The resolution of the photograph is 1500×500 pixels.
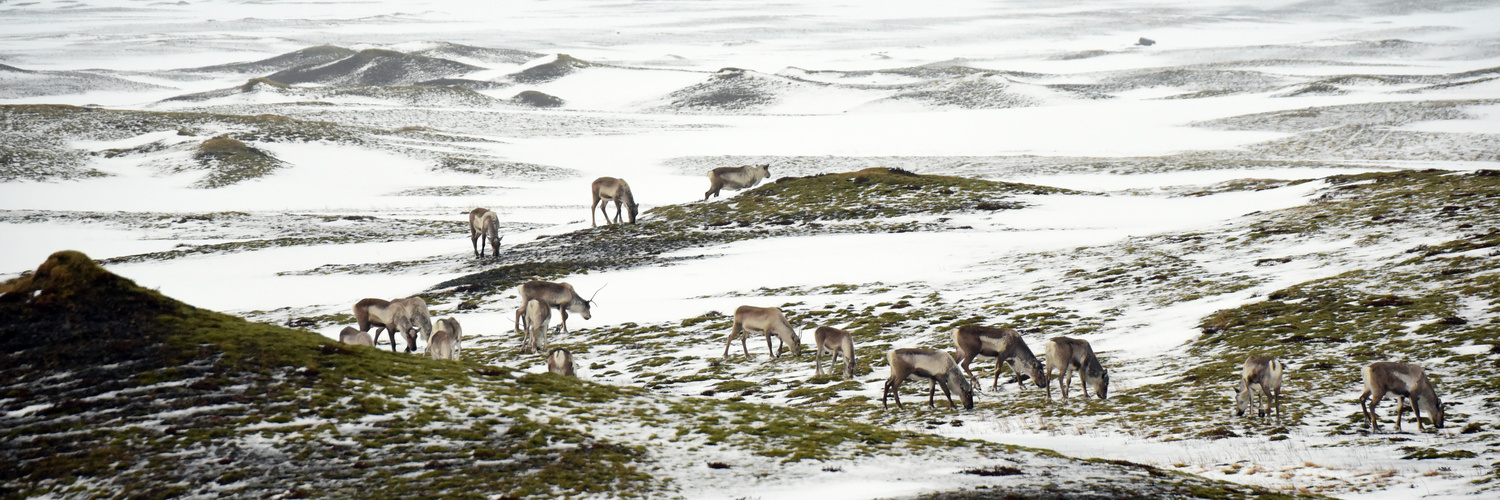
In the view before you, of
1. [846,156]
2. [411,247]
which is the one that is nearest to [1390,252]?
[411,247]

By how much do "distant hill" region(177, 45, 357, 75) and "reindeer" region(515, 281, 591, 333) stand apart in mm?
166320

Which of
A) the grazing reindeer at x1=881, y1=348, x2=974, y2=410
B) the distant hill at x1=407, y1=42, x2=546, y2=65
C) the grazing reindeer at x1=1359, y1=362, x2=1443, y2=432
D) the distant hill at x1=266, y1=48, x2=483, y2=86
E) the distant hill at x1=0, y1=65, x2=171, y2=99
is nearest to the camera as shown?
the grazing reindeer at x1=1359, y1=362, x2=1443, y2=432

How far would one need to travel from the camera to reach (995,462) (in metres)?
13.7

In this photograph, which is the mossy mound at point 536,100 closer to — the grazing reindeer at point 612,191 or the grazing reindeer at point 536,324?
the grazing reindeer at point 612,191

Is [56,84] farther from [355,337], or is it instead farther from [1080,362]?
[1080,362]

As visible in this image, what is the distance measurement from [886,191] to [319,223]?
2891 cm

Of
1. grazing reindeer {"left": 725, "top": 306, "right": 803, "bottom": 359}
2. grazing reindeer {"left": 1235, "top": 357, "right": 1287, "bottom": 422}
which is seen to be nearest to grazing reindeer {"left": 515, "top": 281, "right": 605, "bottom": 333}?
grazing reindeer {"left": 725, "top": 306, "right": 803, "bottom": 359}

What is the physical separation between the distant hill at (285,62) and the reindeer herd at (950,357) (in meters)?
168

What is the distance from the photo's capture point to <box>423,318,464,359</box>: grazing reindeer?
21922 mm

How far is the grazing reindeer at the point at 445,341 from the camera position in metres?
21.9

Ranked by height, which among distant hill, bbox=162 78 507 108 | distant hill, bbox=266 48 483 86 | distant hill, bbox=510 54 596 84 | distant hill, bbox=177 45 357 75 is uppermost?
distant hill, bbox=177 45 357 75

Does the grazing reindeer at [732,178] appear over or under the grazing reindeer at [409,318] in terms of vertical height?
over

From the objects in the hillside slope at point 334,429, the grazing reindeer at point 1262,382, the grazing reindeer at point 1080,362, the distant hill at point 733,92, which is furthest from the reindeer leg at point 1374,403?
the distant hill at point 733,92

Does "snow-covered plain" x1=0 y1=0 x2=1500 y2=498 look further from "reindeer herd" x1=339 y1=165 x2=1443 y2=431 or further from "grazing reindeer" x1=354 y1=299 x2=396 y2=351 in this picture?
"grazing reindeer" x1=354 y1=299 x2=396 y2=351
